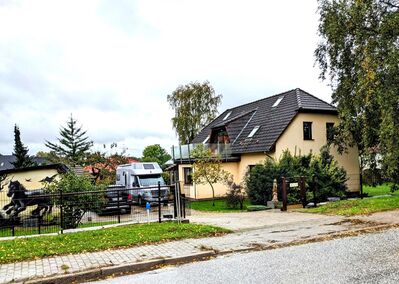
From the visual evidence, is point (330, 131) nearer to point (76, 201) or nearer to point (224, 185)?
point (224, 185)

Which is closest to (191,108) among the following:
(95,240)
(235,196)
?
(235,196)

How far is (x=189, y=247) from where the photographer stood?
9.03m

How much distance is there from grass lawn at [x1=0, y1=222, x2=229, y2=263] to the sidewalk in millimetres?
386

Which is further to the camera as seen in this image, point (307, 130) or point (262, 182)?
point (307, 130)

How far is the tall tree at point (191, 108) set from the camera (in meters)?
45.5

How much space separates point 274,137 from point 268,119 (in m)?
3.33

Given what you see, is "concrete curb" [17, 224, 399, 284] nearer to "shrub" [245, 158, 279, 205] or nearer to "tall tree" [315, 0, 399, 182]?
"tall tree" [315, 0, 399, 182]

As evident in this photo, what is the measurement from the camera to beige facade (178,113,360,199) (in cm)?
2561

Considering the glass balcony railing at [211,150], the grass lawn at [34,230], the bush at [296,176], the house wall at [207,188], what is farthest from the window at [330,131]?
the grass lawn at [34,230]

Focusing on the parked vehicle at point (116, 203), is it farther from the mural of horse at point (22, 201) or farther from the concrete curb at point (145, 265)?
the concrete curb at point (145, 265)

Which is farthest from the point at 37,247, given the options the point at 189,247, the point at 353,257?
the point at 353,257

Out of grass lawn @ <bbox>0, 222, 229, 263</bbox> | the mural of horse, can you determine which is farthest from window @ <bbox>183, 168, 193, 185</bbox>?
grass lawn @ <bbox>0, 222, 229, 263</bbox>

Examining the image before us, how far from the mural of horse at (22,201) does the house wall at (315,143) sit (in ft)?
51.4

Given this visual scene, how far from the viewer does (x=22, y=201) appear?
16.9m
